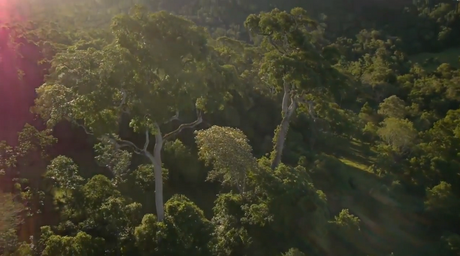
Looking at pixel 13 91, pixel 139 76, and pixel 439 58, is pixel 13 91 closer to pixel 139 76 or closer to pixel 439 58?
pixel 139 76

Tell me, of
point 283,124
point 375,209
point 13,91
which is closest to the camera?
point 283,124

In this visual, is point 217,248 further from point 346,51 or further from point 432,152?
point 346,51

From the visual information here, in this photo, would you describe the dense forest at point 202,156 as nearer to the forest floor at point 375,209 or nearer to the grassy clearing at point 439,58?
the forest floor at point 375,209

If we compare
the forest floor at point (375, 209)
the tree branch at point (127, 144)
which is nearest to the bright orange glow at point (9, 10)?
the tree branch at point (127, 144)

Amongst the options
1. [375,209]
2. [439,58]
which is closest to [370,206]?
[375,209]

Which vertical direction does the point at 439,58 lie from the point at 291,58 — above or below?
above

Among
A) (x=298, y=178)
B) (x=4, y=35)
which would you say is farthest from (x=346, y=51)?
(x=298, y=178)
